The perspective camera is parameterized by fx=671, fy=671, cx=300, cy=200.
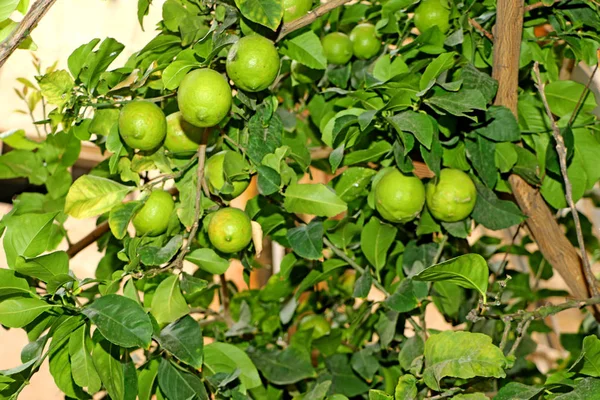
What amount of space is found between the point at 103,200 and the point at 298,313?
0.55 metres

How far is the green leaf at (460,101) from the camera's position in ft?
2.26

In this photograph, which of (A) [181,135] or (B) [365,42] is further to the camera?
(B) [365,42]

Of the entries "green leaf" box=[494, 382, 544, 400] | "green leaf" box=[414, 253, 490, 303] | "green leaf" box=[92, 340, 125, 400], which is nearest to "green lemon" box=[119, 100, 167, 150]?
"green leaf" box=[92, 340, 125, 400]

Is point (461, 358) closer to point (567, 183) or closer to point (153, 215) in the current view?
point (567, 183)

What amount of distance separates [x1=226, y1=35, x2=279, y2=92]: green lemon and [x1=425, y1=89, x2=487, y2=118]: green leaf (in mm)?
175

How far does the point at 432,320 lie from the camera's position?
75.9 inches

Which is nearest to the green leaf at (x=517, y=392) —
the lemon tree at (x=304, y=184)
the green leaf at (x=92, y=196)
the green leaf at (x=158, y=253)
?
the lemon tree at (x=304, y=184)

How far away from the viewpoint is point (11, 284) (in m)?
0.65

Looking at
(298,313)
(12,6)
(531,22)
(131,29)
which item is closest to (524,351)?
(298,313)

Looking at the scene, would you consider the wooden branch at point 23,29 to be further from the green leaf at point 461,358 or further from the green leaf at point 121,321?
the green leaf at point 461,358

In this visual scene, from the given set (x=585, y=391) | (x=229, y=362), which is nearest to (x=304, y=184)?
(x=229, y=362)

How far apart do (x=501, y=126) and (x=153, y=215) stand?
1.33 ft

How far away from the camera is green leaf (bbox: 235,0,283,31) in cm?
65

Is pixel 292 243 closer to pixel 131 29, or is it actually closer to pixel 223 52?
pixel 223 52
